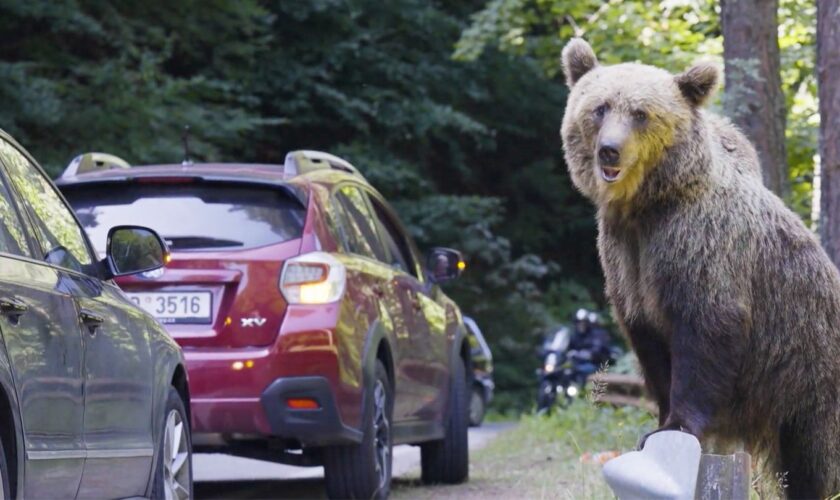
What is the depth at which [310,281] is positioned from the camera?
8586mm

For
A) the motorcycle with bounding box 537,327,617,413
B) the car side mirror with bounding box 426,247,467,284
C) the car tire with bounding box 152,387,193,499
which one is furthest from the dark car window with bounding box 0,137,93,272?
the motorcycle with bounding box 537,327,617,413

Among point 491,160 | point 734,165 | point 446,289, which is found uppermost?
point 734,165

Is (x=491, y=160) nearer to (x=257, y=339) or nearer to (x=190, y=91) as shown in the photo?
(x=190, y=91)

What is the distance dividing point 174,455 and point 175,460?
0.03 meters

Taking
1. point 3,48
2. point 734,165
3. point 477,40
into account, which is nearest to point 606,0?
point 477,40

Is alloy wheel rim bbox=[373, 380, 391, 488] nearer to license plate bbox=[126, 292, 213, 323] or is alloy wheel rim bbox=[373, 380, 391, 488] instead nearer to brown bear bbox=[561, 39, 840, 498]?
license plate bbox=[126, 292, 213, 323]

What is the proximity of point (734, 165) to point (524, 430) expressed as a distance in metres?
11.7

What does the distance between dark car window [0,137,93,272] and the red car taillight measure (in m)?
2.10

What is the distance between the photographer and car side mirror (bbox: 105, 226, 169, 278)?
6.54 m

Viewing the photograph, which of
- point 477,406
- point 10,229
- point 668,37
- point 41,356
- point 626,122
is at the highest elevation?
point 668,37

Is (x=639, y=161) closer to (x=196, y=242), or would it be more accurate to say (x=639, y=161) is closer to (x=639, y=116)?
(x=639, y=116)

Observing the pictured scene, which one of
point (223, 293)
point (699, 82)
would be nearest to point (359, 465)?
point (223, 293)

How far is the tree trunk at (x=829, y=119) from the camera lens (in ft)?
30.0

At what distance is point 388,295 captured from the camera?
970cm
